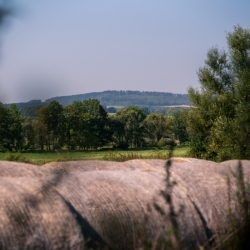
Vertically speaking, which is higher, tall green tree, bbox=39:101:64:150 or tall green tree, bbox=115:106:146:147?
tall green tree, bbox=39:101:64:150

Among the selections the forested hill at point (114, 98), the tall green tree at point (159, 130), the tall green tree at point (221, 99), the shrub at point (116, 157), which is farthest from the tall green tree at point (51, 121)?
the tall green tree at point (221, 99)

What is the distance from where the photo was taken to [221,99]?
36375 mm

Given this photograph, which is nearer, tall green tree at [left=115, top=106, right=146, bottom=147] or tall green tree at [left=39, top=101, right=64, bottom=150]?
tall green tree at [left=39, top=101, right=64, bottom=150]

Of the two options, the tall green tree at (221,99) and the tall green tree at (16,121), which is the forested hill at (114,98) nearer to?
the tall green tree at (16,121)

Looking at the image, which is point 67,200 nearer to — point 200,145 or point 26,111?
point 26,111

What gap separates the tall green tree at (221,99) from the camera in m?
33.6

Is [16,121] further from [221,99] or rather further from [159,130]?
[221,99]

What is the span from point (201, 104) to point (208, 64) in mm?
3540

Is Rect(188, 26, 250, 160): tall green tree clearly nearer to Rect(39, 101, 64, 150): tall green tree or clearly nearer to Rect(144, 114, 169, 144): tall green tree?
Rect(144, 114, 169, 144): tall green tree

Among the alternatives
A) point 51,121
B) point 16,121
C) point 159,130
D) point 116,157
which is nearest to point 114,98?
point 16,121

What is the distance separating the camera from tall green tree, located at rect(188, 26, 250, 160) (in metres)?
33.6

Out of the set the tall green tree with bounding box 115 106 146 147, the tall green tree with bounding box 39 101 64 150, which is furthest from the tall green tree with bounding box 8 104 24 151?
the tall green tree with bounding box 115 106 146 147

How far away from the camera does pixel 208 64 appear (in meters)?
39.1

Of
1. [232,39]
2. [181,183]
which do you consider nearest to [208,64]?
[232,39]
